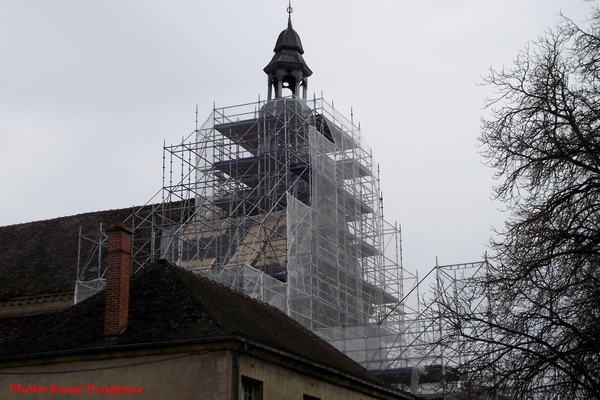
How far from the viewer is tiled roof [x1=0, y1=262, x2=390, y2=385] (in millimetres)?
17547

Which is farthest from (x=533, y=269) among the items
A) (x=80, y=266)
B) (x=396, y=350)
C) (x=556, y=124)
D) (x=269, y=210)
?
(x=80, y=266)

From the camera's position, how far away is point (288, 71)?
43.3 meters

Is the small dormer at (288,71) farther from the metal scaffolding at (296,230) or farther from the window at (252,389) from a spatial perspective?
the window at (252,389)

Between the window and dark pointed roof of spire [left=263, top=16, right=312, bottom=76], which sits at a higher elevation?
dark pointed roof of spire [left=263, top=16, right=312, bottom=76]

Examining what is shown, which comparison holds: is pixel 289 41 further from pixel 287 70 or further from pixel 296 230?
pixel 296 230

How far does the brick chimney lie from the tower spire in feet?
78.3

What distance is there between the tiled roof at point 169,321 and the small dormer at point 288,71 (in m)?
22.3

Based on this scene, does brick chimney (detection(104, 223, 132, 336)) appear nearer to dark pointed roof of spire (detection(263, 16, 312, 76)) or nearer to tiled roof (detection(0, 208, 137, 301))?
tiled roof (detection(0, 208, 137, 301))

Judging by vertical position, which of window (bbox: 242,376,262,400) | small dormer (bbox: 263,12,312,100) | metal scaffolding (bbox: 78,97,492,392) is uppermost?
small dormer (bbox: 263,12,312,100)

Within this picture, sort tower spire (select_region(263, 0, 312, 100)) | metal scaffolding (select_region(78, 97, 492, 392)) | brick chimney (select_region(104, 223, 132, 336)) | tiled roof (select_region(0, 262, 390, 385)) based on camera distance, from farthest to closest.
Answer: tower spire (select_region(263, 0, 312, 100))
metal scaffolding (select_region(78, 97, 492, 392))
brick chimney (select_region(104, 223, 132, 336))
tiled roof (select_region(0, 262, 390, 385))

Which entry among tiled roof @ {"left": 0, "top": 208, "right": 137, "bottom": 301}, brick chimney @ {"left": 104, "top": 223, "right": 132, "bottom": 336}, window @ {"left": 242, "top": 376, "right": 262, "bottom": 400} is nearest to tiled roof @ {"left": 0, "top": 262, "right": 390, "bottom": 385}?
brick chimney @ {"left": 104, "top": 223, "right": 132, "bottom": 336}

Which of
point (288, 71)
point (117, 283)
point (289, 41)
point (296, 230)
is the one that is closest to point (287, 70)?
point (288, 71)

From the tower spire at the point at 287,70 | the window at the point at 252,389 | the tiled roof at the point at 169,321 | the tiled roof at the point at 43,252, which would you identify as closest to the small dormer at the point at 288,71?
the tower spire at the point at 287,70

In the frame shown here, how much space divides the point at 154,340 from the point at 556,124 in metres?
8.41
